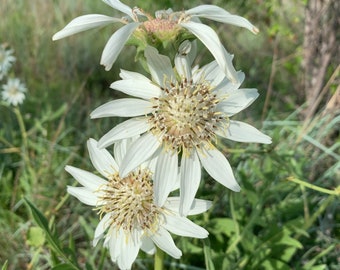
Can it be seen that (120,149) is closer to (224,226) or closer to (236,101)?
(236,101)

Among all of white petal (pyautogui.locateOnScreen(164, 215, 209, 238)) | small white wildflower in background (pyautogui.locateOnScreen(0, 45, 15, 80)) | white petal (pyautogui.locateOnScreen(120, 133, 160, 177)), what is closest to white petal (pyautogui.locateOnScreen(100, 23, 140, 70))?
white petal (pyautogui.locateOnScreen(120, 133, 160, 177))

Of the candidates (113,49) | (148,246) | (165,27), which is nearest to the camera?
(113,49)

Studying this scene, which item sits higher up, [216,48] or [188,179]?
[216,48]

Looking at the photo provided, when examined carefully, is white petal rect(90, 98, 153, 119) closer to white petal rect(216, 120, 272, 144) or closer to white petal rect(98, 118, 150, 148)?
white petal rect(98, 118, 150, 148)

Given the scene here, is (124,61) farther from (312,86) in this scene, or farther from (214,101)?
(214,101)

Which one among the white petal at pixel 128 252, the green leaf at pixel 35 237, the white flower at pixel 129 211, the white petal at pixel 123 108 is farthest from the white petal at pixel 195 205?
the green leaf at pixel 35 237

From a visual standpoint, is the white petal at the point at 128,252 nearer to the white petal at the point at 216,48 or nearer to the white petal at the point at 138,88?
the white petal at the point at 138,88

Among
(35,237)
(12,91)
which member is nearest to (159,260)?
(35,237)

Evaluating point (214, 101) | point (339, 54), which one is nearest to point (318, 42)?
point (339, 54)
